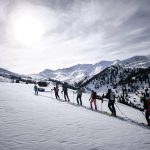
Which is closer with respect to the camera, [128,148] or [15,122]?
[128,148]

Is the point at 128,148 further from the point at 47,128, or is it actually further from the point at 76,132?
the point at 47,128

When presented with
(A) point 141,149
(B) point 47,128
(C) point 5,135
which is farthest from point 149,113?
(C) point 5,135

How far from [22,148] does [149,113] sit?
38.3 ft

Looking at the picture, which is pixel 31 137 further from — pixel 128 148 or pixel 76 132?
pixel 128 148

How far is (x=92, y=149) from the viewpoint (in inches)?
340

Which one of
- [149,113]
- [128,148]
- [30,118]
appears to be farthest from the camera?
[149,113]

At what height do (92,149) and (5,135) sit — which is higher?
(5,135)

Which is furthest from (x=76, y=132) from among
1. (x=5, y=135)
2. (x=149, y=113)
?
(x=149, y=113)

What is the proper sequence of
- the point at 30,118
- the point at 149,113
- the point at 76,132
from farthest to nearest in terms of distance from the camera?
the point at 149,113
the point at 30,118
the point at 76,132

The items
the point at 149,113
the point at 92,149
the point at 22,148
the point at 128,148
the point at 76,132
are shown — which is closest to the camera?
the point at 22,148

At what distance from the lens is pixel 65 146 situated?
868cm

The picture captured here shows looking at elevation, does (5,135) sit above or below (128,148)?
above

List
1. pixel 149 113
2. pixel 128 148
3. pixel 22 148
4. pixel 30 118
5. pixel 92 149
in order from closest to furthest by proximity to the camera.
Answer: pixel 22 148, pixel 92 149, pixel 128 148, pixel 30 118, pixel 149 113

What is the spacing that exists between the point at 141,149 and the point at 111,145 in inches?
52.7
